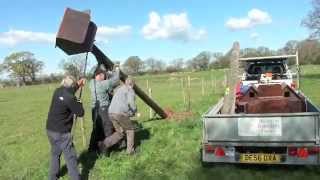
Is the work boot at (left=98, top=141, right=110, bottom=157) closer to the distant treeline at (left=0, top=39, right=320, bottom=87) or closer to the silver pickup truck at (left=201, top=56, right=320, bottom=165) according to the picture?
the silver pickup truck at (left=201, top=56, right=320, bottom=165)

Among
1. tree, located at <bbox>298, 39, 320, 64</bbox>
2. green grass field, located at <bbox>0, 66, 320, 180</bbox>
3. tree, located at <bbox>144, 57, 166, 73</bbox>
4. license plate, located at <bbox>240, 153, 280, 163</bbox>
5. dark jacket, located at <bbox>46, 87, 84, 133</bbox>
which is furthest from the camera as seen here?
tree, located at <bbox>144, 57, 166, 73</bbox>

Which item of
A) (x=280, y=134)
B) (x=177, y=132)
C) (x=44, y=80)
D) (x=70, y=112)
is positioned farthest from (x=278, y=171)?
(x=44, y=80)

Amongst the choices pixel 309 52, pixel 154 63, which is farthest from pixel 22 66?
pixel 309 52

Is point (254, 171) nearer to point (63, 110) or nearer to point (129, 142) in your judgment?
point (129, 142)

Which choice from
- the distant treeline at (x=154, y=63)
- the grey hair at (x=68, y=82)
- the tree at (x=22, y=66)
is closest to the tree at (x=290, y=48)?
the distant treeline at (x=154, y=63)

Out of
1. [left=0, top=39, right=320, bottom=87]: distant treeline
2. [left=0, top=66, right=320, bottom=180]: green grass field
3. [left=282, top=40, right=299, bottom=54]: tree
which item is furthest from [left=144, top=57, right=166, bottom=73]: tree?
[left=0, top=66, right=320, bottom=180]: green grass field

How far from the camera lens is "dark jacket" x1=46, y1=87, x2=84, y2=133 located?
8.52 m

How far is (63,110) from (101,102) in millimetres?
2763

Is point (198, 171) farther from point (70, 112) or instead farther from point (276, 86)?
point (276, 86)

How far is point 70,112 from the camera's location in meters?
8.71

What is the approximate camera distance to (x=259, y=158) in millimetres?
8508

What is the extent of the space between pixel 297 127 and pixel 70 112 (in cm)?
383

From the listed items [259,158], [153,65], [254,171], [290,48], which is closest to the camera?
[259,158]

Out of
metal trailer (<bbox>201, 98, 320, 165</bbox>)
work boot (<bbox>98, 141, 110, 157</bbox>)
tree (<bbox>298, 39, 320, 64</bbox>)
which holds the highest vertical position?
tree (<bbox>298, 39, 320, 64</bbox>)
